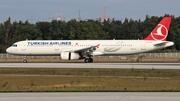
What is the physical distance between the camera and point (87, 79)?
3128 cm

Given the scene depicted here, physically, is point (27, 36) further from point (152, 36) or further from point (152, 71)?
point (152, 71)

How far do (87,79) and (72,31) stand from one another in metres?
83.3

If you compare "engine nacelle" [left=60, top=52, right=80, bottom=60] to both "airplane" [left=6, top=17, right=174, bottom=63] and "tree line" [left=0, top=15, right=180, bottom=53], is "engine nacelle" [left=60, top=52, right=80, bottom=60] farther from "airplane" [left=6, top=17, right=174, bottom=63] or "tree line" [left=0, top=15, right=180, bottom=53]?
"tree line" [left=0, top=15, right=180, bottom=53]

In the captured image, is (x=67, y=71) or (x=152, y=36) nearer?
(x=67, y=71)

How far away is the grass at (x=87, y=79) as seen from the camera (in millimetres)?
26484

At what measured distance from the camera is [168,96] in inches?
650

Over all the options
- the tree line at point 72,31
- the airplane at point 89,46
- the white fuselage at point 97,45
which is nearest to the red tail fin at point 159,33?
Result: the airplane at point 89,46

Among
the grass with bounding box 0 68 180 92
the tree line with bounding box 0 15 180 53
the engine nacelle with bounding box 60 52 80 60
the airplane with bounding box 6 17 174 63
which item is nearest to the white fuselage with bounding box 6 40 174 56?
the airplane with bounding box 6 17 174 63

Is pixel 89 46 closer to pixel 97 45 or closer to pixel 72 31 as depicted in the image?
pixel 97 45

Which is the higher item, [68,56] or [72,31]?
[72,31]

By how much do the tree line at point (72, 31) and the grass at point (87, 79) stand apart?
70.4 meters

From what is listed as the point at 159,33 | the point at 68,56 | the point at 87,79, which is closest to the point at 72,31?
the point at 159,33

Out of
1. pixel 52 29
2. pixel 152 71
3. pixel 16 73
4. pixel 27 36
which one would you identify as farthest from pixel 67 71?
pixel 52 29

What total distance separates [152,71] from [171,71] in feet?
5.12
